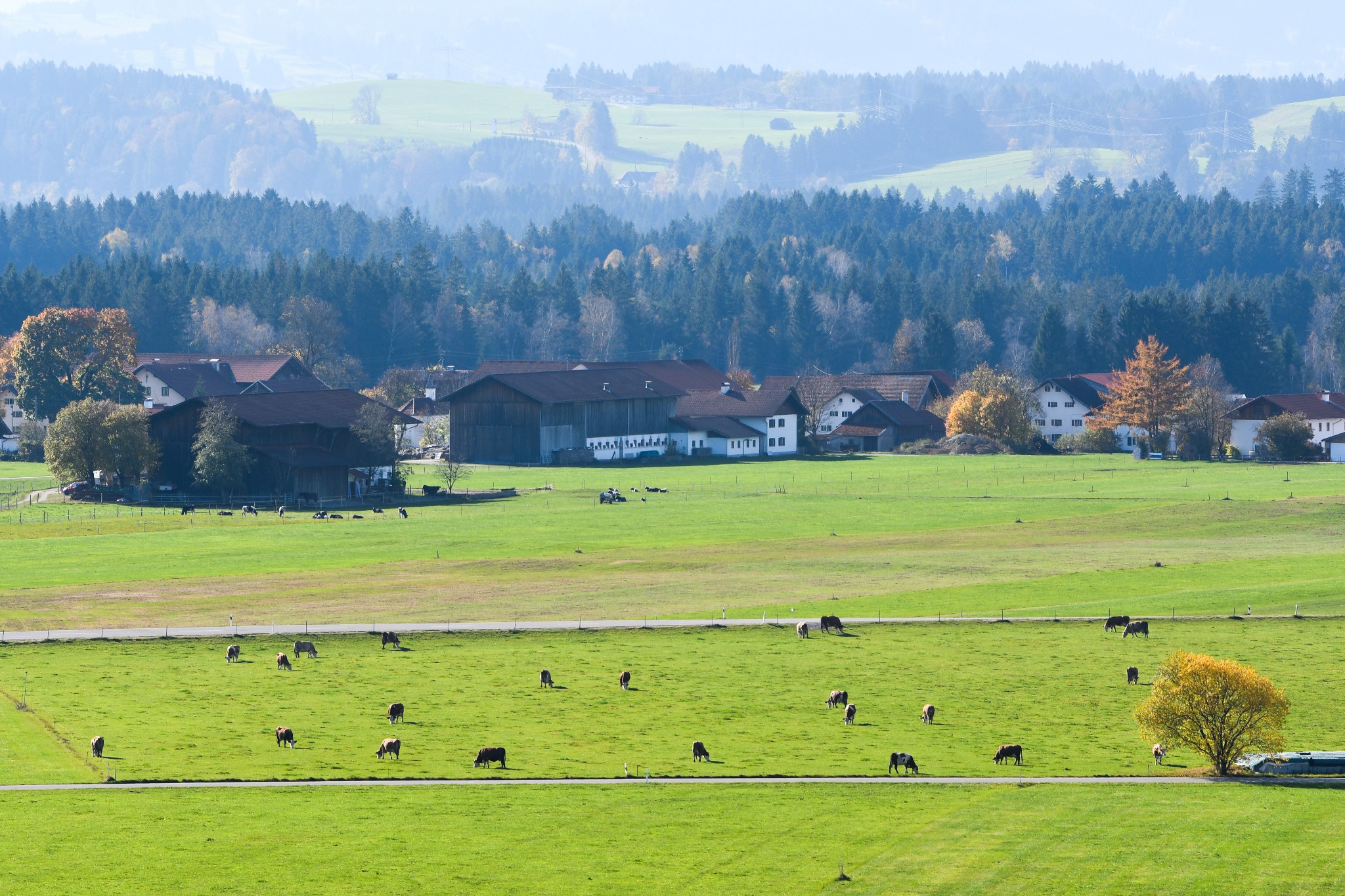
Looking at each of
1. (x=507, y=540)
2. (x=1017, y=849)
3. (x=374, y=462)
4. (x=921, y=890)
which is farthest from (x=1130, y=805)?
(x=374, y=462)

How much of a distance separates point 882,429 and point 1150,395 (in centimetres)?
2585

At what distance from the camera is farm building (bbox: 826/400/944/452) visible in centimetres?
17300

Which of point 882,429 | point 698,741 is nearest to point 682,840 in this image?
point 698,741

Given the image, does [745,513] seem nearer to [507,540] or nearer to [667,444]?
[507,540]

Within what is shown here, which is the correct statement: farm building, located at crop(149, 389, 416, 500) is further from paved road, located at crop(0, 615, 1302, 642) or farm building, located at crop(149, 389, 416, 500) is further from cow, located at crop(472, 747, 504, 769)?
cow, located at crop(472, 747, 504, 769)

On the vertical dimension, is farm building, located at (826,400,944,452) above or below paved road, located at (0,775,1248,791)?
above

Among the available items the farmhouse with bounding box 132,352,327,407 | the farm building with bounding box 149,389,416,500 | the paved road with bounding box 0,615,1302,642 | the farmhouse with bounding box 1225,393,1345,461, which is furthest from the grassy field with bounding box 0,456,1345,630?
the farmhouse with bounding box 132,352,327,407

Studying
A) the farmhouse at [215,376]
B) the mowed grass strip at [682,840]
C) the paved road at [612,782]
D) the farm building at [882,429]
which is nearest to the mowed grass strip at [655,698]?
the paved road at [612,782]

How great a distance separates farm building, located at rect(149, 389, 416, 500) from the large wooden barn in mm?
22928

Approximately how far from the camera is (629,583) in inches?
3282

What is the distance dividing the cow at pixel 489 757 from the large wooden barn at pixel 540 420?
10326 cm

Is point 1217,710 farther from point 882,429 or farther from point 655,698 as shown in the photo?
point 882,429

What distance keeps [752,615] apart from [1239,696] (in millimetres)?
27567

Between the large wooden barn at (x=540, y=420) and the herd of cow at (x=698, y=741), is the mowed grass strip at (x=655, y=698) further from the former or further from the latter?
the large wooden barn at (x=540, y=420)
